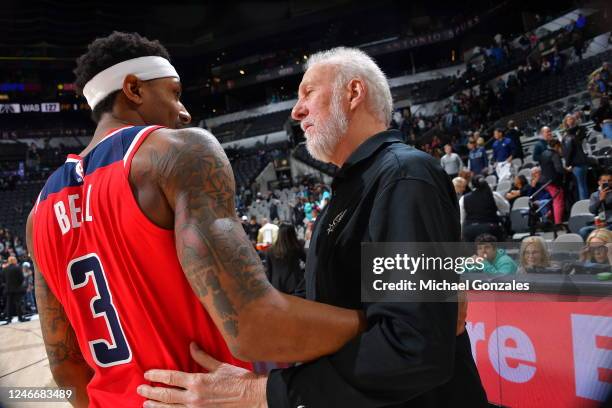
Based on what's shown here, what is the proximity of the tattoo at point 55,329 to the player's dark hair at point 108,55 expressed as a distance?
510mm

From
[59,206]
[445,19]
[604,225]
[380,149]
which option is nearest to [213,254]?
[59,206]

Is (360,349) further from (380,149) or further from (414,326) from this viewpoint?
(380,149)

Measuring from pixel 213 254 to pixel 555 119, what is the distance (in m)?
11.8

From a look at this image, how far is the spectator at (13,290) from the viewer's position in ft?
27.9

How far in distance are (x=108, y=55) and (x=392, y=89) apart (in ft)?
74.4

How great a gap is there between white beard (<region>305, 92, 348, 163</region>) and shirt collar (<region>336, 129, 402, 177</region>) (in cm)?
10

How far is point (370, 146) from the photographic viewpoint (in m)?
1.22

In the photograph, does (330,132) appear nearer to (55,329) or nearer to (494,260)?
(55,329)

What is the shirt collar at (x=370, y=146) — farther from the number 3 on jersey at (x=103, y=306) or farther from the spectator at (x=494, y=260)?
the spectator at (x=494, y=260)

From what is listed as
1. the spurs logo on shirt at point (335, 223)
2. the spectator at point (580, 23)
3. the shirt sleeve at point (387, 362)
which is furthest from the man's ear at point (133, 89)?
the spectator at point (580, 23)

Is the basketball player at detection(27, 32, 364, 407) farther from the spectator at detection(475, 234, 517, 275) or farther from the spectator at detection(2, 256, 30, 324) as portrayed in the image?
the spectator at detection(2, 256, 30, 324)

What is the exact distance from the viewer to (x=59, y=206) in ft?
3.43

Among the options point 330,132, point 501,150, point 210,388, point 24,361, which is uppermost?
point 501,150

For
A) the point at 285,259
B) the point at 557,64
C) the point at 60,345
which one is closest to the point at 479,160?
the point at 285,259
